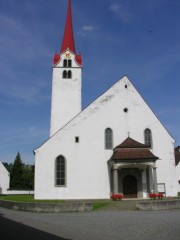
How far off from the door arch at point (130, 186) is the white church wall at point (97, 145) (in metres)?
1.55

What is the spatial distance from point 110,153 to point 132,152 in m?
2.64

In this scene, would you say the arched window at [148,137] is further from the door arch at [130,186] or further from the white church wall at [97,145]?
the door arch at [130,186]

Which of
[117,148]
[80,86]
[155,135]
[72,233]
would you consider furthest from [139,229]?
[80,86]

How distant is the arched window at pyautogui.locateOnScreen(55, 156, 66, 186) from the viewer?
2806 cm

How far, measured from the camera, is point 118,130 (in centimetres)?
2959

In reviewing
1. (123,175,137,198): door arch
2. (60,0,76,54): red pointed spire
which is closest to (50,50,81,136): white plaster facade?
(60,0,76,54): red pointed spire

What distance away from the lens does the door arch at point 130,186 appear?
2809cm

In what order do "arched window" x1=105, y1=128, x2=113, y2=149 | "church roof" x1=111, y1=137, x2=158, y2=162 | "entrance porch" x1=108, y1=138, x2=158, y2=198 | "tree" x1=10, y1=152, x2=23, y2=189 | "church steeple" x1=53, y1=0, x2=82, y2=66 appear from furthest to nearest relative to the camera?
"tree" x1=10, y1=152, x2=23, y2=189 < "church steeple" x1=53, y1=0, x2=82, y2=66 < "arched window" x1=105, y1=128, x2=113, y2=149 < "entrance porch" x1=108, y1=138, x2=158, y2=198 < "church roof" x1=111, y1=137, x2=158, y2=162

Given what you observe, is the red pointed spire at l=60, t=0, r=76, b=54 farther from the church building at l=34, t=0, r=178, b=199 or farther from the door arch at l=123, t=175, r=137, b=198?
the door arch at l=123, t=175, r=137, b=198

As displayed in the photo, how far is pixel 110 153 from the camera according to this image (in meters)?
28.9

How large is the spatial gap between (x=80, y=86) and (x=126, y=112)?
12.6 meters

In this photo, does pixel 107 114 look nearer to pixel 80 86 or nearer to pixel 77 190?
pixel 77 190

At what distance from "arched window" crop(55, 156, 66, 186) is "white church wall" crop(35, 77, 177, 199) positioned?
0.36m

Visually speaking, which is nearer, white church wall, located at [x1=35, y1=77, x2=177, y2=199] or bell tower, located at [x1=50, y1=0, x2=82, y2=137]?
white church wall, located at [x1=35, y1=77, x2=177, y2=199]
